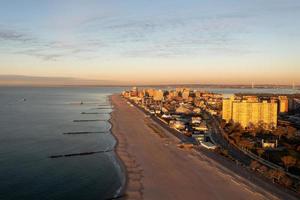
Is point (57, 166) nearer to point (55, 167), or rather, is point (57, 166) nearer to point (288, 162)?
point (55, 167)

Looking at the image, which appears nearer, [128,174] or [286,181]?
[286,181]

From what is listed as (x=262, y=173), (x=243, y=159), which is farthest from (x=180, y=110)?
(x=262, y=173)

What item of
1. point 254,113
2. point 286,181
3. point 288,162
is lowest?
point 286,181

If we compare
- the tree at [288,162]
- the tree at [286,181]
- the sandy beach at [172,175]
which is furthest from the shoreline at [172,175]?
the tree at [288,162]

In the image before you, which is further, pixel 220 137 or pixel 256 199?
pixel 220 137

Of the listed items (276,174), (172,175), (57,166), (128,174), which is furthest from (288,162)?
(57,166)

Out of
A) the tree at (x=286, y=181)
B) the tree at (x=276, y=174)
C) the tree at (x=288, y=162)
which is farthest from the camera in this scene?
the tree at (x=288, y=162)

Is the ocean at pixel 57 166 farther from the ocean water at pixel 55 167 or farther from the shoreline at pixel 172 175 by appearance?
the shoreline at pixel 172 175

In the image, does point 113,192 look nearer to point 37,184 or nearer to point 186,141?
point 37,184
